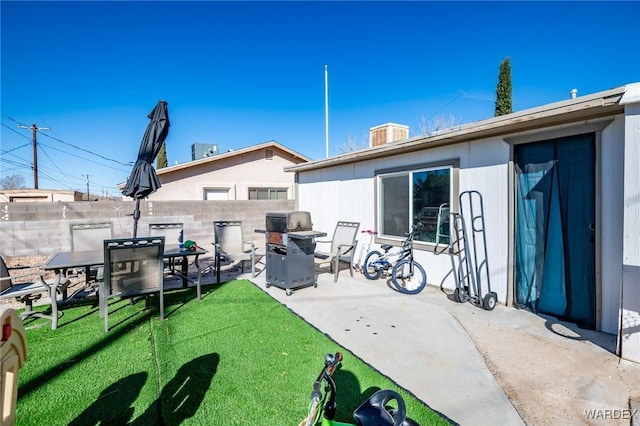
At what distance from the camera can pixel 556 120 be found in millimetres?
3623

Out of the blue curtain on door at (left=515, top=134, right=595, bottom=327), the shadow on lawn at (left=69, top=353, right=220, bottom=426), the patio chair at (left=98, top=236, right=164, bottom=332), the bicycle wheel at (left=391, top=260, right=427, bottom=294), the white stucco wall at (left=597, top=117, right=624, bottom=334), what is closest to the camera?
the shadow on lawn at (left=69, top=353, right=220, bottom=426)

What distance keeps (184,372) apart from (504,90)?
716 inches

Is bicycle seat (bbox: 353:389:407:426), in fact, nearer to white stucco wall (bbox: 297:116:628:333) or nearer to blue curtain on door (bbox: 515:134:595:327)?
white stucco wall (bbox: 297:116:628:333)

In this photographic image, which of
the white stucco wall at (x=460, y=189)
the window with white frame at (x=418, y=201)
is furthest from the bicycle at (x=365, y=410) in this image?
the window with white frame at (x=418, y=201)

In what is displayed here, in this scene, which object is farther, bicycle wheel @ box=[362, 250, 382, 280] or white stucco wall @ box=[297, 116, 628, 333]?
bicycle wheel @ box=[362, 250, 382, 280]

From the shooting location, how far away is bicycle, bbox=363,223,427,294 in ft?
16.8

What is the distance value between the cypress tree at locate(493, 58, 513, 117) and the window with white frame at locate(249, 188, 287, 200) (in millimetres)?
11334

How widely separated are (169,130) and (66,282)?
2.45 meters

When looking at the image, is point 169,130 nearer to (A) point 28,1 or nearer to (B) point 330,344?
(B) point 330,344

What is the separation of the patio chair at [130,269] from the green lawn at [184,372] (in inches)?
16.5

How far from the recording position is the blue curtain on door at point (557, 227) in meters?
3.59

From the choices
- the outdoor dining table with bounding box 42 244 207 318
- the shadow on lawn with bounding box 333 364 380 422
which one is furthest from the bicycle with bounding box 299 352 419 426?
the outdoor dining table with bounding box 42 244 207 318

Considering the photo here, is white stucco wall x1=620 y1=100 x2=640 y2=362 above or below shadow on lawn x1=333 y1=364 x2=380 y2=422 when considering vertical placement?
above

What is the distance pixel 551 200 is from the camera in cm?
385
